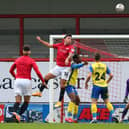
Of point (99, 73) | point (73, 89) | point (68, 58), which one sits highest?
point (68, 58)

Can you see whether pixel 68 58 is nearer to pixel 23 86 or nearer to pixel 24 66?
pixel 24 66

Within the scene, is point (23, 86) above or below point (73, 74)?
below

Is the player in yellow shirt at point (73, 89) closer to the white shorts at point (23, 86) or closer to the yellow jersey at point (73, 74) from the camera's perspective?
the yellow jersey at point (73, 74)

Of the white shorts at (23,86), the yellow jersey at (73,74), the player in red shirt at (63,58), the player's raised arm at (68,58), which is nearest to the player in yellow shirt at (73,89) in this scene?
the yellow jersey at (73,74)

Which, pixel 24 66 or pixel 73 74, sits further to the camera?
pixel 73 74

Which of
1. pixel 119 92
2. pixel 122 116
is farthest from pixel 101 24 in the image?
pixel 122 116

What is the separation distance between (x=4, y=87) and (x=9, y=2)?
6854mm

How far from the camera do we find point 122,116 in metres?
16.2

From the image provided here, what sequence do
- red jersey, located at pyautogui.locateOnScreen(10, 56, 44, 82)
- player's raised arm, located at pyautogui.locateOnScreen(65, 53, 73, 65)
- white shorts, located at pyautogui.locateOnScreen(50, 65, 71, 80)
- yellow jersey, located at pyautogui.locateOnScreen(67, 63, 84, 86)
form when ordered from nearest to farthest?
red jersey, located at pyautogui.locateOnScreen(10, 56, 44, 82) → player's raised arm, located at pyautogui.locateOnScreen(65, 53, 73, 65) → white shorts, located at pyautogui.locateOnScreen(50, 65, 71, 80) → yellow jersey, located at pyautogui.locateOnScreen(67, 63, 84, 86)

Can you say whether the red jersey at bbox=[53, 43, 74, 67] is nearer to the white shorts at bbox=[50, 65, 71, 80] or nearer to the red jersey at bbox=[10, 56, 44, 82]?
the white shorts at bbox=[50, 65, 71, 80]

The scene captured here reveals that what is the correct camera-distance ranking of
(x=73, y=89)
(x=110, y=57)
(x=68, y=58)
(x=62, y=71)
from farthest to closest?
(x=110, y=57), (x=73, y=89), (x=62, y=71), (x=68, y=58)

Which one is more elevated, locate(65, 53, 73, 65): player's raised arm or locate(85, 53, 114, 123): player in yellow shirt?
locate(65, 53, 73, 65): player's raised arm

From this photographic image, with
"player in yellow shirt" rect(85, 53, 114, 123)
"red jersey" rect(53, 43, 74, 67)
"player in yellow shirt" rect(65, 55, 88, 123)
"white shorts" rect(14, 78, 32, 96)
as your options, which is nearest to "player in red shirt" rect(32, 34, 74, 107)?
"red jersey" rect(53, 43, 74, 67)

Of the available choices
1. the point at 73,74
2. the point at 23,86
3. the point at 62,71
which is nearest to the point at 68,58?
the point at 62,71
